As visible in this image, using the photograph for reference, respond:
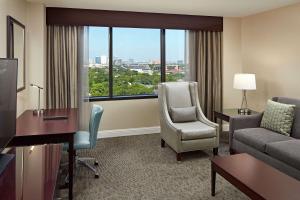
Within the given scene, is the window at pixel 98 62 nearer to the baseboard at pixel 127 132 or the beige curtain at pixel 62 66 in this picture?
the beige curtain at pixel 62 66

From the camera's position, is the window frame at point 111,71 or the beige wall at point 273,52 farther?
the window frame at point 111,71

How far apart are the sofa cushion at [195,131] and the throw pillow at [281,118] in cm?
81

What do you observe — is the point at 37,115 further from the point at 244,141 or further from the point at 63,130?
the point at 244,141

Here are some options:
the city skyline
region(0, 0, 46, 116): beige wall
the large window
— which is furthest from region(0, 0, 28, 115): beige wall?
the city skyline

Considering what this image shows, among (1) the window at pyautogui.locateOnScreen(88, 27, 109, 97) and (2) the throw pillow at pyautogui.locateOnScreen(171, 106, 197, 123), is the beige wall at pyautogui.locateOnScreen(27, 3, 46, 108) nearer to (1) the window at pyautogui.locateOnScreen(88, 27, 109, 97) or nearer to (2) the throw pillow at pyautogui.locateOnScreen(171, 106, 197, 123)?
(1) the window at pyautogui.locateOnScreen(88, 27, 109, 97)

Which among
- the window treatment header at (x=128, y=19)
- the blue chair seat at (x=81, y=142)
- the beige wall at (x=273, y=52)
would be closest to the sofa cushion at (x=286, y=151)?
the beige wall at (x=273, y=52)


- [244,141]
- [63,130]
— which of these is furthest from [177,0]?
Answer: [63,130]

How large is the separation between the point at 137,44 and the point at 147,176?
2.81 metres

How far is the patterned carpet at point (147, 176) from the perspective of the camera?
2.89 m

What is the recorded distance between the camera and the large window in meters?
5.04

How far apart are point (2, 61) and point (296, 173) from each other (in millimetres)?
2910

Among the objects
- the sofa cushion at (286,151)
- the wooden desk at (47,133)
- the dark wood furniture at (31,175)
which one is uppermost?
the wooden desk at (47,133)

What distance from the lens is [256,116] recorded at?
4098mm

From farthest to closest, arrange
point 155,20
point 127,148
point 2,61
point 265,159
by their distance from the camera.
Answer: point 155,20, point 127,148, point 265,159, point 2,61
